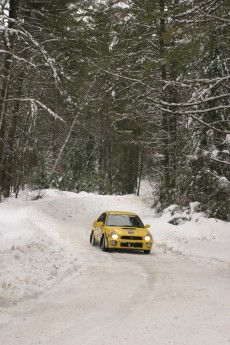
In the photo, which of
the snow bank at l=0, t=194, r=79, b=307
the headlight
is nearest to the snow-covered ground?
the snow bank at l=0, t=194, r=79, b=307

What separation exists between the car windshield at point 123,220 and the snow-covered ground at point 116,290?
1.16m

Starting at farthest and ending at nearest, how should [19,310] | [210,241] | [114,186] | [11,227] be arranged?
[114,186]
[210,241]
[11,227]
[19,310]

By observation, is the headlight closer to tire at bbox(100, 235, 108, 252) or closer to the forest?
tire at bbox(100, 235, 108, 252)

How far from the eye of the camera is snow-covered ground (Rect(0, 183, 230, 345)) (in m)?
6.19

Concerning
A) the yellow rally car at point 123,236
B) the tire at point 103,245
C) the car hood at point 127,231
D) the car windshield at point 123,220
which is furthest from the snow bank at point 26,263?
the car windshield at point 123,220

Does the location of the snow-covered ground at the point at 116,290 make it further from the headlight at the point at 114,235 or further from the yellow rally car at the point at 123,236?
the headlight at the point at 114,235

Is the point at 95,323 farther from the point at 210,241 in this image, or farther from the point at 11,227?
the point at 210,241

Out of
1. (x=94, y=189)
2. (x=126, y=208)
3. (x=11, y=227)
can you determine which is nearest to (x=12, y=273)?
(x=11, y=227)

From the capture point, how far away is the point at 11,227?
14.2 meters

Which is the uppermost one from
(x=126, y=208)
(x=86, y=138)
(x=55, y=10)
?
(x=55, y=10)

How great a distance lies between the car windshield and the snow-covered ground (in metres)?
1.16

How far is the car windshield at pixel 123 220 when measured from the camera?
16.6 meters

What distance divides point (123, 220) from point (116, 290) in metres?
7.85

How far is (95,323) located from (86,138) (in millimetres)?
41448
